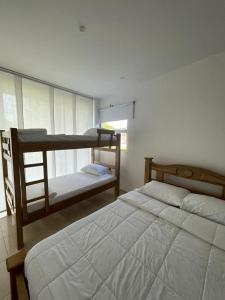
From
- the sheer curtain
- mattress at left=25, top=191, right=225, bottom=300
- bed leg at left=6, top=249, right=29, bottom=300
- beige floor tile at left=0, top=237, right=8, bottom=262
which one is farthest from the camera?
the sheer curtain

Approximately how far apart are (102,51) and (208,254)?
245 centimetres

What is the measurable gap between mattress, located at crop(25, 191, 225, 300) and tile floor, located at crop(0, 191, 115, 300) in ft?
2.63

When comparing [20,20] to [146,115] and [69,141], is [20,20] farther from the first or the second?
[146,115]

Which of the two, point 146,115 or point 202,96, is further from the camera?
point 146,115

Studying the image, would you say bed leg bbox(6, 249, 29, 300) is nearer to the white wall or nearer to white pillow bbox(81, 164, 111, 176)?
white pillow bbox(81, 164, 111, 176)

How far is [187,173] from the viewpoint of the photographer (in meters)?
2.12

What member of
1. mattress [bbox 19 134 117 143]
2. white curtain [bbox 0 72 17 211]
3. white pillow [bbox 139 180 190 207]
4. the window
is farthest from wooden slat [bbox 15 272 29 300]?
the window

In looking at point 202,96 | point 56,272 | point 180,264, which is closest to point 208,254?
point 180,264

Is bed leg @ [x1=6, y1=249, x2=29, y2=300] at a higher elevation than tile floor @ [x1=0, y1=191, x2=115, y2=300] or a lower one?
higher

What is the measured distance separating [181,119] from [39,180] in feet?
7.64

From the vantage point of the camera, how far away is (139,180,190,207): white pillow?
70.7 inches

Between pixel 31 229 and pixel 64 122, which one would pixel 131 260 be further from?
pixel 64 122

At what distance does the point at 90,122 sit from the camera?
12.5 ft

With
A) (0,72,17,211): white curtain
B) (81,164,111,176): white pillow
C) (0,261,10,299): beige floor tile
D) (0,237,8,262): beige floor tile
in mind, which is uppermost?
(0,72,17,211): white curtain
